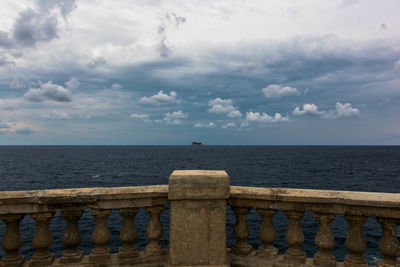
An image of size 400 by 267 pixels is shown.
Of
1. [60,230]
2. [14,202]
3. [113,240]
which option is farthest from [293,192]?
[60,230]

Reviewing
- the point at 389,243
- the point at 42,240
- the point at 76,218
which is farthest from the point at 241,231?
the point at 42,240

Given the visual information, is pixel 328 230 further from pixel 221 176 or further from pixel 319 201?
pixel 221 176

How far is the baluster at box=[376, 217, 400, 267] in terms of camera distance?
10.5 feet

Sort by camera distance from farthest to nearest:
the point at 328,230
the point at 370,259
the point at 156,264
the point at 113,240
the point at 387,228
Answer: the point at 113,240 < the point at 370,259 < the point at 156,264 < the point at 328,230 < the point at 387,228

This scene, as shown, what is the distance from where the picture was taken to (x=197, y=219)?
10.9ft

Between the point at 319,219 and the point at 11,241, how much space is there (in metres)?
3.88

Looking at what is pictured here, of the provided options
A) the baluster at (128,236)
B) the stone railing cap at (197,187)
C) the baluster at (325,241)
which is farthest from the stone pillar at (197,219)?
the baluster at (325,241)

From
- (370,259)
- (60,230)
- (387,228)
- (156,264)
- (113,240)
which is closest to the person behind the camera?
(387,228)

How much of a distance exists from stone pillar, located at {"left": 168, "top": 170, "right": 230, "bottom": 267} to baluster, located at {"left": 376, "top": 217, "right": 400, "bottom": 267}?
187 centimetres

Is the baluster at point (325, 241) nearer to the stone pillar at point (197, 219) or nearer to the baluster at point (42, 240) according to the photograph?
the stone pillar at point (197, 219)

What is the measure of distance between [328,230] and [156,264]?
2281 mm

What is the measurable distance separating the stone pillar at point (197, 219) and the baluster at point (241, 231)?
47cm

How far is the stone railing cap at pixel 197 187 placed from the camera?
330 centimetres

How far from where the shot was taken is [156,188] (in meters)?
3.72
